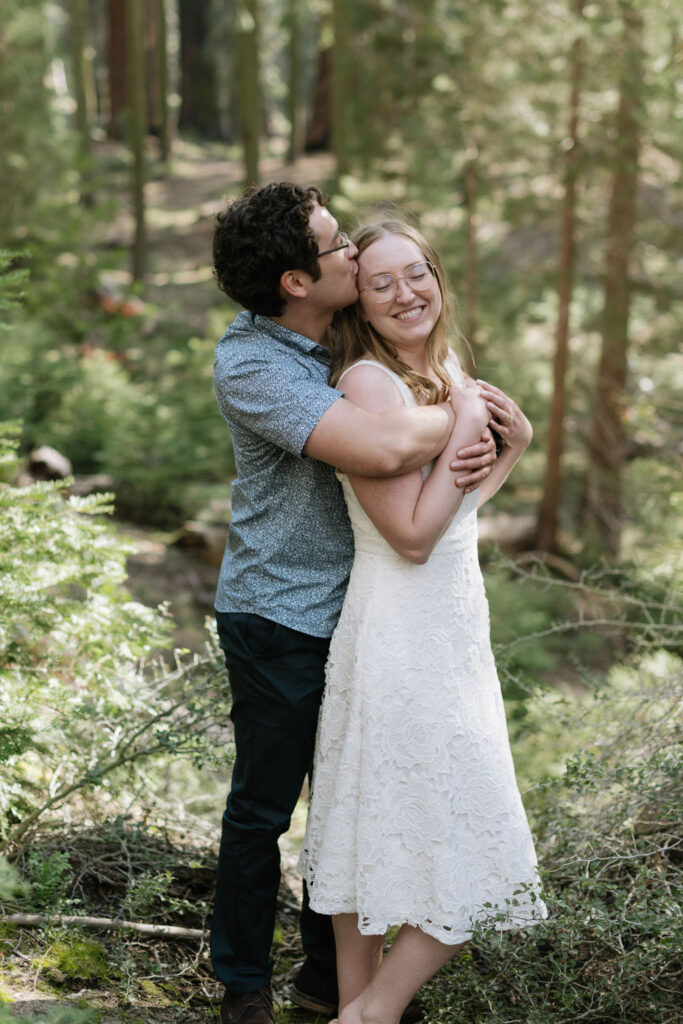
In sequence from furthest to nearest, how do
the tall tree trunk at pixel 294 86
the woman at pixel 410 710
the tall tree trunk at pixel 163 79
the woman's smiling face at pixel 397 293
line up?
the tall tree trunk at pixel 163 79
the tall tree trunk at pixel 294 86
the woman's smiling face at pixel 397 293
the woman at pixel 410 710

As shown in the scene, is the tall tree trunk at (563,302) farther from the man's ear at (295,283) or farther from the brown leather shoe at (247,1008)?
the brown leather shoe at (247,1008)

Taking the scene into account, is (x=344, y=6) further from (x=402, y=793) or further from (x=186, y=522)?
(x=402, y=793)

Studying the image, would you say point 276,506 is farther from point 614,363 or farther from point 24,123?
point 24,123

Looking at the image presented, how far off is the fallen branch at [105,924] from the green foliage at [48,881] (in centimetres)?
5

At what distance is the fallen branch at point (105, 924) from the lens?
2992 mm

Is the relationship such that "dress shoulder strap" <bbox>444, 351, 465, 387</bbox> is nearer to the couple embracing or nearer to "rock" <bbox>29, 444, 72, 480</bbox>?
the couple embracing

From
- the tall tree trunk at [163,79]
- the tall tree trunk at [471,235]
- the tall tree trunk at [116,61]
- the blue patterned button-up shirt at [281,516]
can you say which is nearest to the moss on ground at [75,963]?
the blue patterned button-up shirt at [281,516]

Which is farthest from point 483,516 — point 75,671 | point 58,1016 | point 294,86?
point 294,86

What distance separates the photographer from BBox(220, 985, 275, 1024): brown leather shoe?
2947mm

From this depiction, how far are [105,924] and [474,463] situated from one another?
1.96 metres

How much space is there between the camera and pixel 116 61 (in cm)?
2555

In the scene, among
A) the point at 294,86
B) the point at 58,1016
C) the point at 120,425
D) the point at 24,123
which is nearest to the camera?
the point at 58,1016

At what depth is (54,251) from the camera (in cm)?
1335

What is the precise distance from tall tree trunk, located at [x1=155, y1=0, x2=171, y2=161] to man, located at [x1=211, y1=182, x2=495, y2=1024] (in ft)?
78.3
